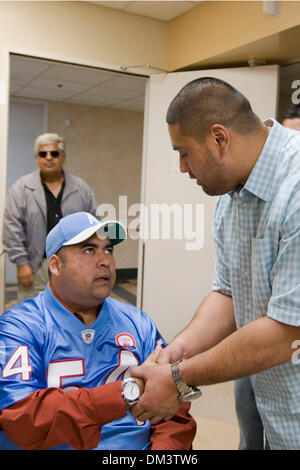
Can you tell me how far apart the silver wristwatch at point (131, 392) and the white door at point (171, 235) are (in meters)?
2.41

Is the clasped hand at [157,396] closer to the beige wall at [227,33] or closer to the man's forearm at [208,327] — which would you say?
the man's forearm at [208,327]

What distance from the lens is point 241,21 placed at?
3113mm

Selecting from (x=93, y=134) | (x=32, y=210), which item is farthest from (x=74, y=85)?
(x=32, y=210)

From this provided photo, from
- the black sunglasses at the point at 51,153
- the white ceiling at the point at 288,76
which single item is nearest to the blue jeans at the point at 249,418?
the black sunglasses at the point at 51,153

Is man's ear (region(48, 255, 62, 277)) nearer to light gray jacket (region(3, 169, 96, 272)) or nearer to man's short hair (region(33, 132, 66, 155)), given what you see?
light gray jacket (region(3, 169, 96, 272))

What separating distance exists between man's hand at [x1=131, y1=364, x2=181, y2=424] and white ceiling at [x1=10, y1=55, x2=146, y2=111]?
10.7 feet

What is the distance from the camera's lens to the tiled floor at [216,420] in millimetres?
2559

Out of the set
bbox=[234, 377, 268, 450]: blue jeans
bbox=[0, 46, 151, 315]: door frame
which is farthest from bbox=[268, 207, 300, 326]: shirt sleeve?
bbox=[0, 46, 151, 315]: door frame

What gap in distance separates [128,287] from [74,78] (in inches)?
121

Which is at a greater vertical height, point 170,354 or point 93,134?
point 93,134

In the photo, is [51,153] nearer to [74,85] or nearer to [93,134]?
[74,85]

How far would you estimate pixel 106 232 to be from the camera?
1681mm

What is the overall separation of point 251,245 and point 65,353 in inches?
26.3

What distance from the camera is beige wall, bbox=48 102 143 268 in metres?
6.55
